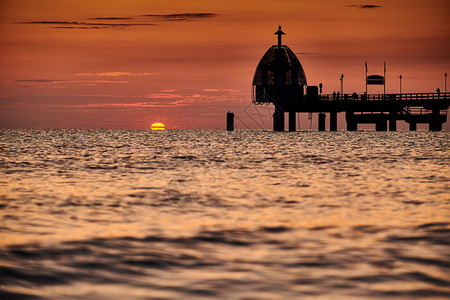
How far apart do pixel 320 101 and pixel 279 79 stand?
1024 centimetres

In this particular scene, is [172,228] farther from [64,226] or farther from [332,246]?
[332,246]

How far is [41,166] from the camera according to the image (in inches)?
1414

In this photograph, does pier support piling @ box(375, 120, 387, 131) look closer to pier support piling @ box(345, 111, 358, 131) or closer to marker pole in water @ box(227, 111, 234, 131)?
pier support piling @ box(345, 111, 358, 131)

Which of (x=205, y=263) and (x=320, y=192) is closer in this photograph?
(x=205, y=263)

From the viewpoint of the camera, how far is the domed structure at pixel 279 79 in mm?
118188

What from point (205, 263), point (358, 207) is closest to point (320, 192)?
point (358, 207)

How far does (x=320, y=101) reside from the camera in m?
111

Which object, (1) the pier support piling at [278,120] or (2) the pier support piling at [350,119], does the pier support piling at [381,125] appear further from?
(1) the pier support piling at [278,120]

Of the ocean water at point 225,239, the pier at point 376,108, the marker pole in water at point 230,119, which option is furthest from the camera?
the marker pole in water at point 230,119

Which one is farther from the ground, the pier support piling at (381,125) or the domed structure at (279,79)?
the domed structure at (279,79)

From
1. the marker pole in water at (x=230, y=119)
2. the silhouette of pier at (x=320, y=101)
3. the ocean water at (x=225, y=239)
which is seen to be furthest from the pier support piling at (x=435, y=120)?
the ocean water at (x=225, y=239)

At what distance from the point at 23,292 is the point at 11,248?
11.0 ft

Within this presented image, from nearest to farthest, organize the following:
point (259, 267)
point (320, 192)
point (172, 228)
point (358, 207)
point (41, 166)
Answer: point (259, 267), point (172, 228), point (358, 207), point (320, 192), point (41, 166)

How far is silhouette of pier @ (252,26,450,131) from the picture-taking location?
4122 inches
